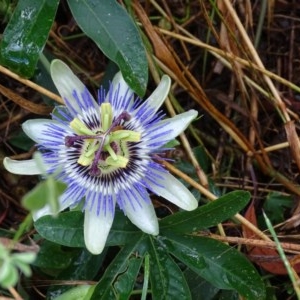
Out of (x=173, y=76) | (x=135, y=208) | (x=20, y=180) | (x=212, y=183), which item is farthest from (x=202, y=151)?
(x=20, y=180)

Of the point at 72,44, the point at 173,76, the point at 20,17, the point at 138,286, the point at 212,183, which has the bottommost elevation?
the point at 138,286

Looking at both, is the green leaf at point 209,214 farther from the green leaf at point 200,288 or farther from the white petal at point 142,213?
the green leaf at point 200,288

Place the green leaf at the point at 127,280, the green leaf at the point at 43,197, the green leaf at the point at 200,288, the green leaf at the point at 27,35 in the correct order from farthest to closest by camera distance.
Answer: the green leaf at the point at 200,288 < the green leaf at the point at 27,35 < the green leaf at the point at 127,280 < the green leaf at the point at 43,197

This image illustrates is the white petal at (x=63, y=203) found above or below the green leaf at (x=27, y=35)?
below

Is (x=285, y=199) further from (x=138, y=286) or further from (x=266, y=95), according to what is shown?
(x=138, y=286)

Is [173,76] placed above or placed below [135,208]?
above

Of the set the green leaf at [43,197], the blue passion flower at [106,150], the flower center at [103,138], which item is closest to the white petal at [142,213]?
the blue passion flower at [106,150]

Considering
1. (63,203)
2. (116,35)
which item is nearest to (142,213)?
(63,203)

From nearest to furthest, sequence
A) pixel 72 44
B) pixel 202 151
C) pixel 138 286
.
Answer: pixel 138 286 < pixel 202 151 < pixel 72 44
